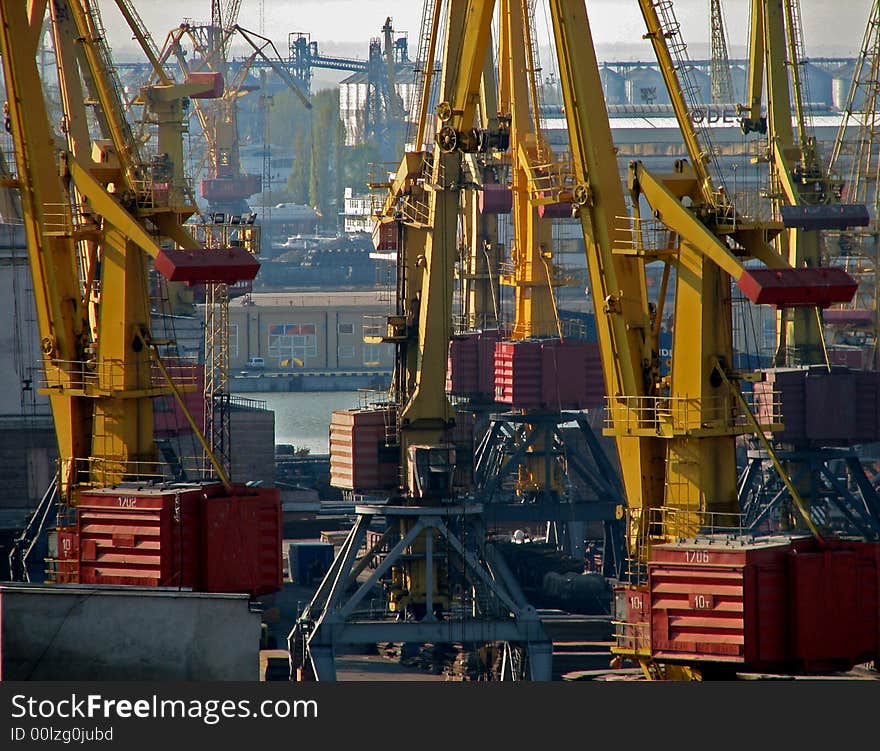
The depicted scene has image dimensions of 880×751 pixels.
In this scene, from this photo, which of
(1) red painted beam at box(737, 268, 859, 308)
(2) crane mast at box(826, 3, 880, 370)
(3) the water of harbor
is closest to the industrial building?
(3) the water of harbor

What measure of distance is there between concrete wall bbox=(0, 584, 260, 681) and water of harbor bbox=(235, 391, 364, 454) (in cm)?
9280

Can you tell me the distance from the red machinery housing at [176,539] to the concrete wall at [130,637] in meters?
6.59

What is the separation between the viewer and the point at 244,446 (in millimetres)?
89312

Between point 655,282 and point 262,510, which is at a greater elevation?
point 655,282

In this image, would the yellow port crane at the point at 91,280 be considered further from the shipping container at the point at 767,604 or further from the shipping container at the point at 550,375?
the shipping container at the point at 550,375

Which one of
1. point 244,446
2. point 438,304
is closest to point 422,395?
point 438,304

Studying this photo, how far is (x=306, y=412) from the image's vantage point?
160250 mm

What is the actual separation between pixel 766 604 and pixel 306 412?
122134 millimetres

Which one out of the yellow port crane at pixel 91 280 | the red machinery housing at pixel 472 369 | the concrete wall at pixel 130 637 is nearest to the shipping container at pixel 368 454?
the yellow port crane at pixel 91 280

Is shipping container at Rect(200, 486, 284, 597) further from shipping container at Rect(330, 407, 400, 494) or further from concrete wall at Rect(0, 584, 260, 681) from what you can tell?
shipping container at Rect(330, 407, 400, 494)

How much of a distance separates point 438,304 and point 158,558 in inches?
703

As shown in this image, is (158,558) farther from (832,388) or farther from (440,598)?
(832,388)

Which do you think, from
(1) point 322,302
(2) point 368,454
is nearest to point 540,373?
(2) point 368,454

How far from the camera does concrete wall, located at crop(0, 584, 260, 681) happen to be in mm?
38281
